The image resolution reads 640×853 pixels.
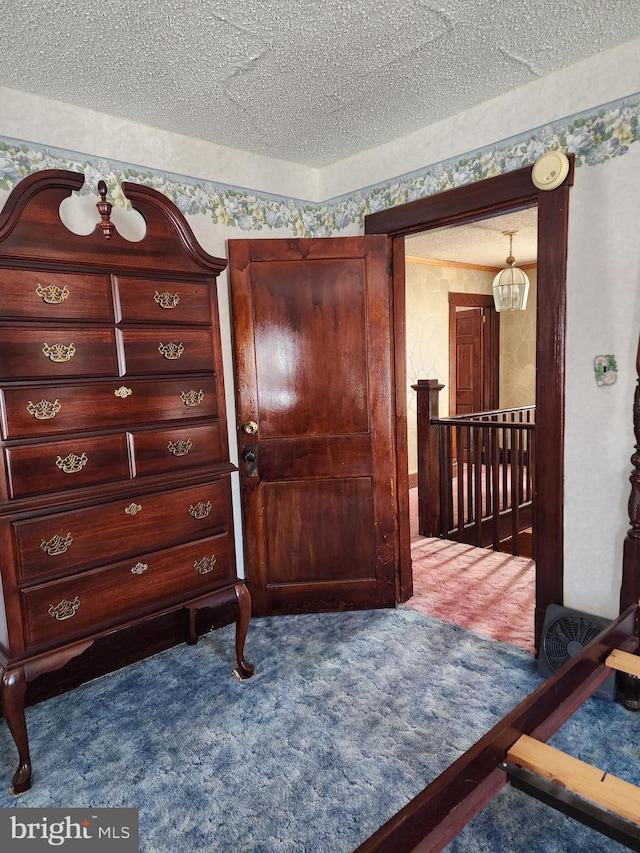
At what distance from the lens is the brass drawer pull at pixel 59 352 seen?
1.85m

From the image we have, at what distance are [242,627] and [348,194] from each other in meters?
2.37

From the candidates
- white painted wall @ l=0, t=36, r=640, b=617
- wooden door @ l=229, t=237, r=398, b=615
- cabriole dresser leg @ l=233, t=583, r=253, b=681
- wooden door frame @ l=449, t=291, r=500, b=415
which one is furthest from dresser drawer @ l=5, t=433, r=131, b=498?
wooden door frame @ l=449, t=291, r=500, b=415

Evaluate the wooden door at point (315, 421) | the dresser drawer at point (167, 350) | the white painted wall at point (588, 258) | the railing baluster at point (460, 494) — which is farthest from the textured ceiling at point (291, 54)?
the railing baluster at point (460, 494)

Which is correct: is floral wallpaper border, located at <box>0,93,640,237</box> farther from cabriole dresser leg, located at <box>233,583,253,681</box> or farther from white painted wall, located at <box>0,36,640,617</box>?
cabriole dresser leg, located at <box>233,583,253,681</box>

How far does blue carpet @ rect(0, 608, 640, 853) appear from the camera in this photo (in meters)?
1.61

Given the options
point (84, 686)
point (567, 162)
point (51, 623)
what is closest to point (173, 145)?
point (567, 162)

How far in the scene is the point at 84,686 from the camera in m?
2.40

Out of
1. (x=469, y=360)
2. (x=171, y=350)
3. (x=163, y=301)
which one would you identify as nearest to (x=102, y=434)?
(x=171, y=350)

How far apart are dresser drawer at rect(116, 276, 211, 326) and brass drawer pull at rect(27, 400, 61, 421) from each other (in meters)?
0.40

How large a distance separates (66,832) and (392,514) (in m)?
1.92

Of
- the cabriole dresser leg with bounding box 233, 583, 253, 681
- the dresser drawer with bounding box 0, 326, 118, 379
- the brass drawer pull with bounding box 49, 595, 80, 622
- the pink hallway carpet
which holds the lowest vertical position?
the pink hallway carpet

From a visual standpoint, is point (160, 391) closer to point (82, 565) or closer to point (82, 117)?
point (82, 565)

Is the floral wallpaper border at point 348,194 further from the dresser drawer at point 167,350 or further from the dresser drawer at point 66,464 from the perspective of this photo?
the dresser drawer at point 66,464

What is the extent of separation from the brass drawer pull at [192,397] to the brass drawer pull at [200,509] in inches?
15.7
